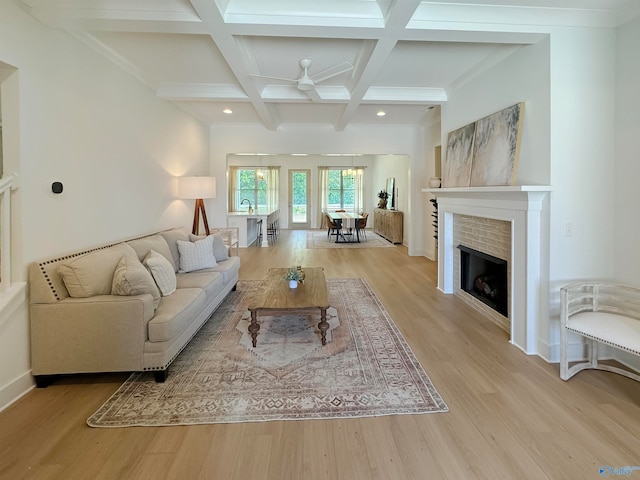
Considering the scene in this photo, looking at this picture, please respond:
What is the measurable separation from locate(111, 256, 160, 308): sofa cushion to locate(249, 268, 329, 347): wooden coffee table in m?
0.83

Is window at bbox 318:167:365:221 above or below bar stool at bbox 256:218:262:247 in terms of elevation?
above

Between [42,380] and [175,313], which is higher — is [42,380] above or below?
below

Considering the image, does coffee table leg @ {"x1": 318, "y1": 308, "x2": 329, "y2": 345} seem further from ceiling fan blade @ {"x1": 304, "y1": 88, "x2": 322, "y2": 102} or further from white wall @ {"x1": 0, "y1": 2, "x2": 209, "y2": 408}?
ceiling fan blade @ {"x1": 304, "y1": 88, "x2": 322, "y2": 102}

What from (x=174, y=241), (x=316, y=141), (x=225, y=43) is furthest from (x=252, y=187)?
(x=225, y=43)

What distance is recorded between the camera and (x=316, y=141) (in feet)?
23.8

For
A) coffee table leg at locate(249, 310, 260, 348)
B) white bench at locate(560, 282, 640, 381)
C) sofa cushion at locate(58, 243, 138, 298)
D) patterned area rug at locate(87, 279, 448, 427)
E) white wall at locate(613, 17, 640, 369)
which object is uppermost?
white wall at locate(613, 17, 640, 369)

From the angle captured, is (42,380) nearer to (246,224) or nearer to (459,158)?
(459,158)

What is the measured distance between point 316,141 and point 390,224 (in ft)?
12.3

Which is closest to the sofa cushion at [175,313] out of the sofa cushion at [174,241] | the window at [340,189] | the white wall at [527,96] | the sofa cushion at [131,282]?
the sofa cushion at [131,282]

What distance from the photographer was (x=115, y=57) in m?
3.46

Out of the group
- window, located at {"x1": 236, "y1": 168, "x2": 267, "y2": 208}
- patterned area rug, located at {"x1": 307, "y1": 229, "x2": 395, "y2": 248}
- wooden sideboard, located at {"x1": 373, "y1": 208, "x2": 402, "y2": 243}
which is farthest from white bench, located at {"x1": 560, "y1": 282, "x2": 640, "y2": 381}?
window, located at {"x1": 236, "y1": 168, "x2": 267, "y2": 208}

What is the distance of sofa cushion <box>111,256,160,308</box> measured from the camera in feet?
8.14

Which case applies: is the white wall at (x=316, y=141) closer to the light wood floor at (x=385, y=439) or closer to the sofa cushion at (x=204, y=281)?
the sofa cushion at (x=204, y=281)

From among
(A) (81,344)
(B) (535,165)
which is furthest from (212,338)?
(B) (535,165)
